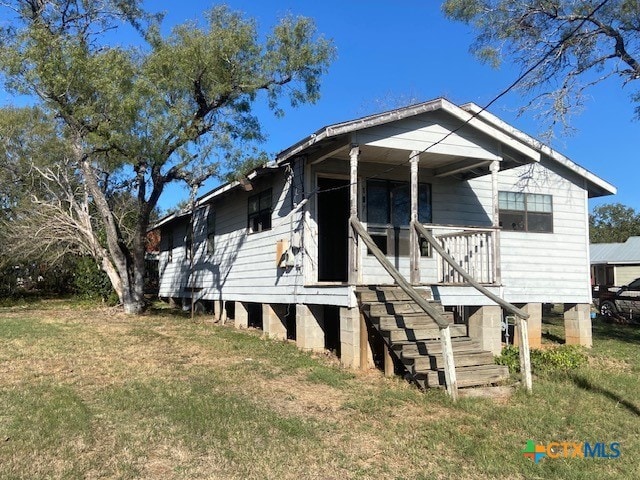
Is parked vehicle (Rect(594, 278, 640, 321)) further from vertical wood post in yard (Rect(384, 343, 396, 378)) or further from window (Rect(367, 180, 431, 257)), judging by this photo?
vertical wood post in yard (Rect(384, 343, 396, 378))

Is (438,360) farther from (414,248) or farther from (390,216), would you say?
(390,216)

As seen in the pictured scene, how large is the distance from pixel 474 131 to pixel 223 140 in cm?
743

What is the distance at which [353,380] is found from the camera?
770cm

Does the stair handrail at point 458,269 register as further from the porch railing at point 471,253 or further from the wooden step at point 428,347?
the porch railing at point 471,253

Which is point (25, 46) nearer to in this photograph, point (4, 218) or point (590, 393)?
point (590, 393)

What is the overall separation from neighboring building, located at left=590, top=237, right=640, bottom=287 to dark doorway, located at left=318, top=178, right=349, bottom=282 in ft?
80.9

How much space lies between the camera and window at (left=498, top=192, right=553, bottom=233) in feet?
40.0

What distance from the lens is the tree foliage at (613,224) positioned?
2498 inches

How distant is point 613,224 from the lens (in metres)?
67.7

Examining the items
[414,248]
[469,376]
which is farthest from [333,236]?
[469,376]

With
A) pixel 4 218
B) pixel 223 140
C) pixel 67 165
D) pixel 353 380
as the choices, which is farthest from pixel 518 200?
pixel 4 218

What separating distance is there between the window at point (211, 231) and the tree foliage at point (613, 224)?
57270 mm

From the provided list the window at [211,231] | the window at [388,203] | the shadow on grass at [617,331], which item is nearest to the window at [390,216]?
the window at [388,203]

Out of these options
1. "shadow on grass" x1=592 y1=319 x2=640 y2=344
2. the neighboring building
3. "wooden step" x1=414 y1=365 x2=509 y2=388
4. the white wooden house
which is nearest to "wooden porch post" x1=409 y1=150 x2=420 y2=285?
the white wooden house
